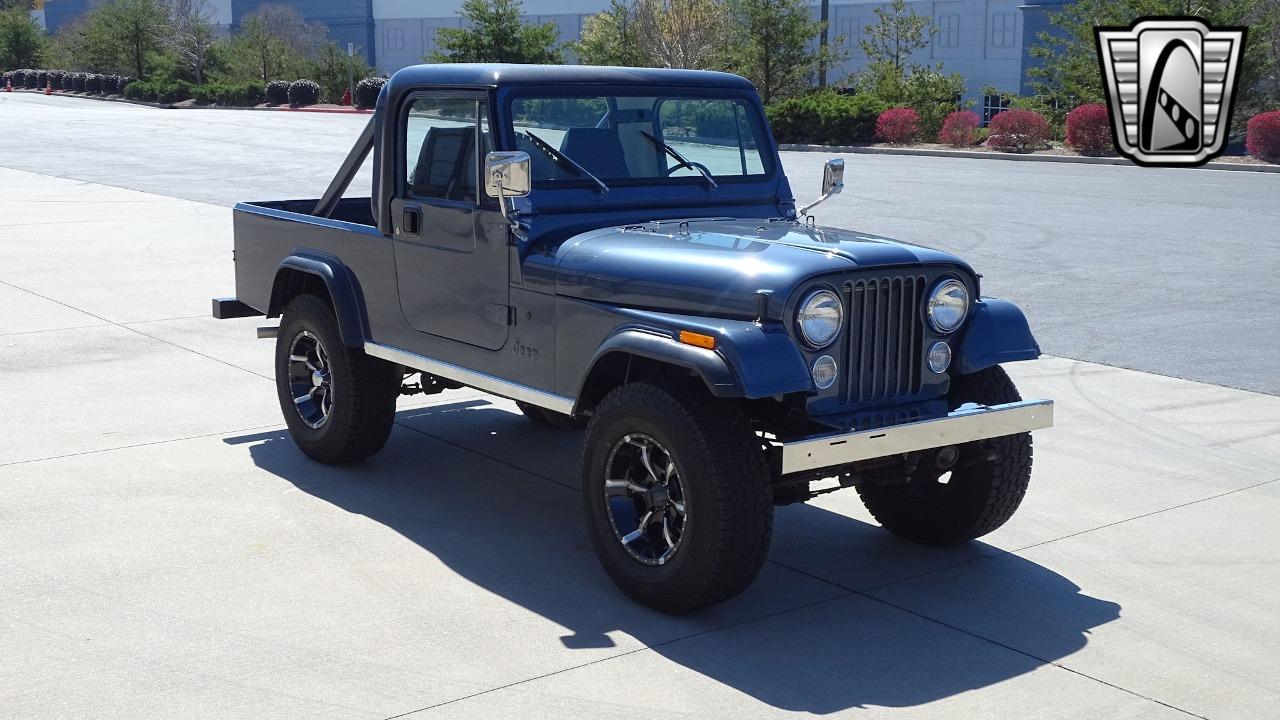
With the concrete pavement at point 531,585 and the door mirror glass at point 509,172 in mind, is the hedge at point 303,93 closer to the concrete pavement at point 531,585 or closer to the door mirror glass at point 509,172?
the concrete pavement at point 531,585

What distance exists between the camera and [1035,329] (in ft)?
36.0

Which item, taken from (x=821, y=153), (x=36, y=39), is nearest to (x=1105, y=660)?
(x=821, y=153)

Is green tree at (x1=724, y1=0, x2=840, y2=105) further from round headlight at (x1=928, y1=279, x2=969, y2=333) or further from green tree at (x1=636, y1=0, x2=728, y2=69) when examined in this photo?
round headlight at (x1=928, y1=279, x2=969, y2=333)

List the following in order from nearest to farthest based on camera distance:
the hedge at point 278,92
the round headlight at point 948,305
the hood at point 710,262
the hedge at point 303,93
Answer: the hood at point 710,262
the round headlight at point 948,305
the hedge at point 303,93
the hedge at point 278,92

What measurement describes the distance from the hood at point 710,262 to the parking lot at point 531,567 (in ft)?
3.78

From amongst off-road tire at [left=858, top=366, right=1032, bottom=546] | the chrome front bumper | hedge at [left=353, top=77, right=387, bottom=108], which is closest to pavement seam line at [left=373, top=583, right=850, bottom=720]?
the chrome front bumper

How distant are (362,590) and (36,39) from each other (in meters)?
90.9

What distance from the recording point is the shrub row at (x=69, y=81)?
66.4 meters

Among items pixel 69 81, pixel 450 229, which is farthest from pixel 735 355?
pixel 69 81

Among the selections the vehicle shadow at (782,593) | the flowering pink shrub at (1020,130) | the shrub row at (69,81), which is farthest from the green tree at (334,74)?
the vehicle shadow at (782,593)

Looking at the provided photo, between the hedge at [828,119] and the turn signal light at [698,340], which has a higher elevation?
the hedge at [828,119]

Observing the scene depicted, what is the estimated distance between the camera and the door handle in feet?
21.3

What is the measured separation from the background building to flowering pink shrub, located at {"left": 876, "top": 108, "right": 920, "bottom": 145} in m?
8.09

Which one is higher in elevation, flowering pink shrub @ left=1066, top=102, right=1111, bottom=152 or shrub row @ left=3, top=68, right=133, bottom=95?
shrub row @ left=3, top=68, right=133, bottom=95
